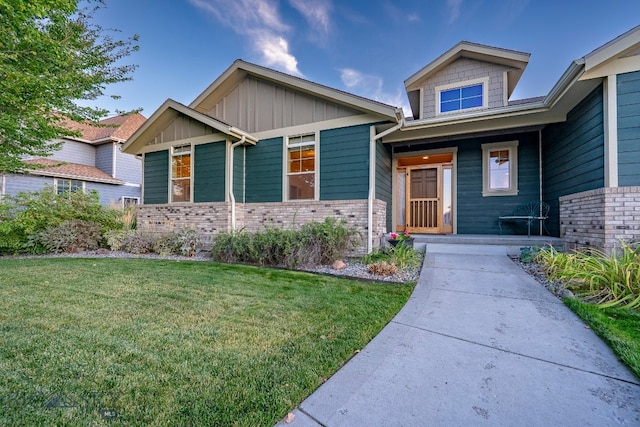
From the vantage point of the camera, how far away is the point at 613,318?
110 inches

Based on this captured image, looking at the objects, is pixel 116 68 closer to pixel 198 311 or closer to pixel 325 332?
pixel 198 311

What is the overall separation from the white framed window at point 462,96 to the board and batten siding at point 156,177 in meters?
8.83

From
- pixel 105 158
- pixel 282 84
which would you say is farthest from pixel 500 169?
pixel 105 158

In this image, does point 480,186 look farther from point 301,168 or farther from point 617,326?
point 617,326

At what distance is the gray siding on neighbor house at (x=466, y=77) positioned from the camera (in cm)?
754

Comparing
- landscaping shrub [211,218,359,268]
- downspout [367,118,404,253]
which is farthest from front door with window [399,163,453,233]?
landscaping shrub [211,218,359,268]

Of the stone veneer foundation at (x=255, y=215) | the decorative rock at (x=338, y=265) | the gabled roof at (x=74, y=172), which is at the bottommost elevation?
the decorative rock at (x=338, y=265)

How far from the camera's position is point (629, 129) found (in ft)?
14.8

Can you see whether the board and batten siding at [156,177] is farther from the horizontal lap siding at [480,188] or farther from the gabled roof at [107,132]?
the horizontal lap siding at [480,188]

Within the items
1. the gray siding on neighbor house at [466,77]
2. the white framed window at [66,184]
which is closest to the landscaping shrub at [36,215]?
the white framed window at [66,184]

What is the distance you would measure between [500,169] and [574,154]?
1.99m

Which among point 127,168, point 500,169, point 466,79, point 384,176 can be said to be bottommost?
point 384,176

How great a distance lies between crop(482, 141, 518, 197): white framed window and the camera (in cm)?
744

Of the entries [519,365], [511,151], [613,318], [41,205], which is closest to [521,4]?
[511,151]
